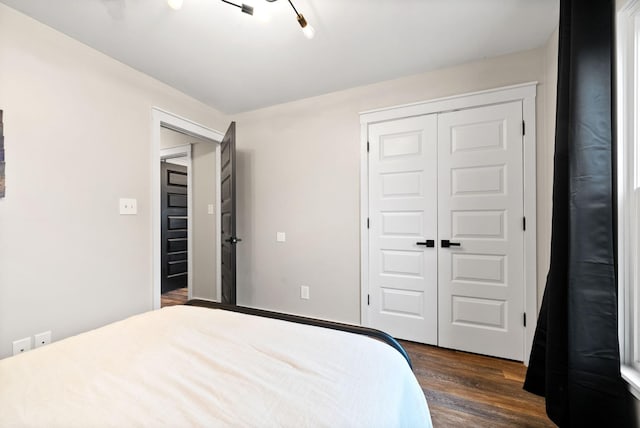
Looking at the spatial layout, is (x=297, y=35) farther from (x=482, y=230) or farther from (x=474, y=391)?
(x=474, y=391)

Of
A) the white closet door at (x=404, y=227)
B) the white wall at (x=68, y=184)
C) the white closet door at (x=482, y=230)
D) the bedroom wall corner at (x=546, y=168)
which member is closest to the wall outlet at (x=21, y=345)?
the white wall at (x=68, y=184)

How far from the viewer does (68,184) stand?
1853 millimetres

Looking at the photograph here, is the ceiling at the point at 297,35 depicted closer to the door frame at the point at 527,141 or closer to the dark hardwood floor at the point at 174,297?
the door frame at the point at 527,141

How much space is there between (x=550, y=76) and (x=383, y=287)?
207cm

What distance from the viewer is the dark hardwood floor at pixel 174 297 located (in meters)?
3.59

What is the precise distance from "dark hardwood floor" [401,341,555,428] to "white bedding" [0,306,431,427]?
2.99 feet

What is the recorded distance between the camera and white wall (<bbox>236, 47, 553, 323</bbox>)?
2615 mm

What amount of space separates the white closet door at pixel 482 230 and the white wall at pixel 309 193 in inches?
15.3

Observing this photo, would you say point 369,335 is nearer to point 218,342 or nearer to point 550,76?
point 218,342

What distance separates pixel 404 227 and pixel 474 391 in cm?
128

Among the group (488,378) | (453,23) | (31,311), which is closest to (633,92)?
(453,23)

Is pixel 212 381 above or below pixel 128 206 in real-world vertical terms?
below

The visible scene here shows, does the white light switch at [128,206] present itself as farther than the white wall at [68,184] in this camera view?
Yes

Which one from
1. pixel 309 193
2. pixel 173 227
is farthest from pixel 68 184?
pixel 173 227
